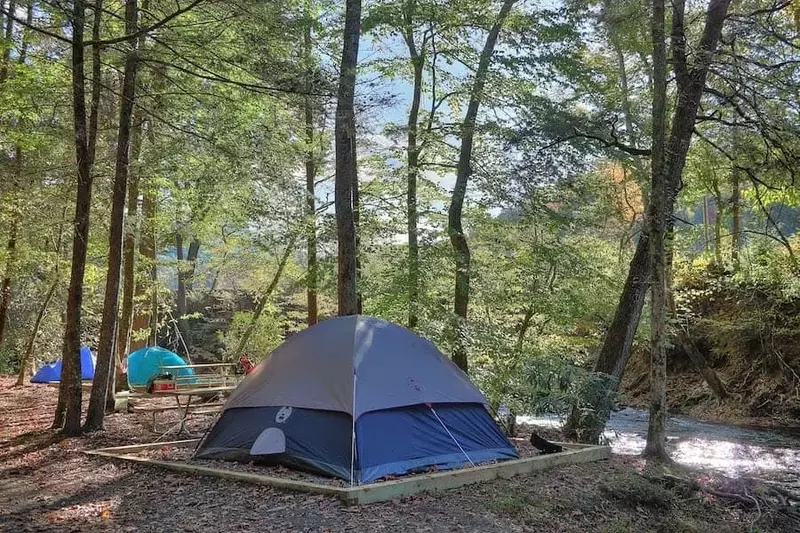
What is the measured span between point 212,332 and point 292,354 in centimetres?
1976

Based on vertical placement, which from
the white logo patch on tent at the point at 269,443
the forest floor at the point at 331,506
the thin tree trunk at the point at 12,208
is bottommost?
the forest floor at the point at 331,506

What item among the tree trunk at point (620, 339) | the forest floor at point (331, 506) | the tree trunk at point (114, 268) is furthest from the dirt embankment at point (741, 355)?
the tree trunk at point (114, 268)

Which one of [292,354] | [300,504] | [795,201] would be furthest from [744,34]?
[300,504]

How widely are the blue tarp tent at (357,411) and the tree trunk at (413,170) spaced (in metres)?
3.71

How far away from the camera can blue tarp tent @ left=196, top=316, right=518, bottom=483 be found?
5.74 m

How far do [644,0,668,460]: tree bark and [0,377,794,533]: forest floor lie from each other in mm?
816

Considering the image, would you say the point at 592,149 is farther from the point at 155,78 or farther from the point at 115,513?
the point at 115,513

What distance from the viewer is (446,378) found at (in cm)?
677

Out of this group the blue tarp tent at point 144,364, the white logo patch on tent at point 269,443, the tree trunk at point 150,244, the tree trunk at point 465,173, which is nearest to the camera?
the white logo patch on tent at point 269,443

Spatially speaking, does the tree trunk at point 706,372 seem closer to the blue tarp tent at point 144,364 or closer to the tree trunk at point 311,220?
the tree trunk at point 311,220

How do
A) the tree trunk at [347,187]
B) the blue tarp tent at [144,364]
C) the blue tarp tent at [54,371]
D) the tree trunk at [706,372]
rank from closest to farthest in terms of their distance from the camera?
1. the tree trunk at [347,187]
2. the blue tarp tent at [144,364]
3. the tree trunk at [706,372]
4. the blue tarp tent at [54,371]

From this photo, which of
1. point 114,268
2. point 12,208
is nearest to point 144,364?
point 12,208

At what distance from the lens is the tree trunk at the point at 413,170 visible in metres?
10.9

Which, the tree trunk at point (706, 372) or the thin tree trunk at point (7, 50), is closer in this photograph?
the thin tree trunk at point (7, 50)
